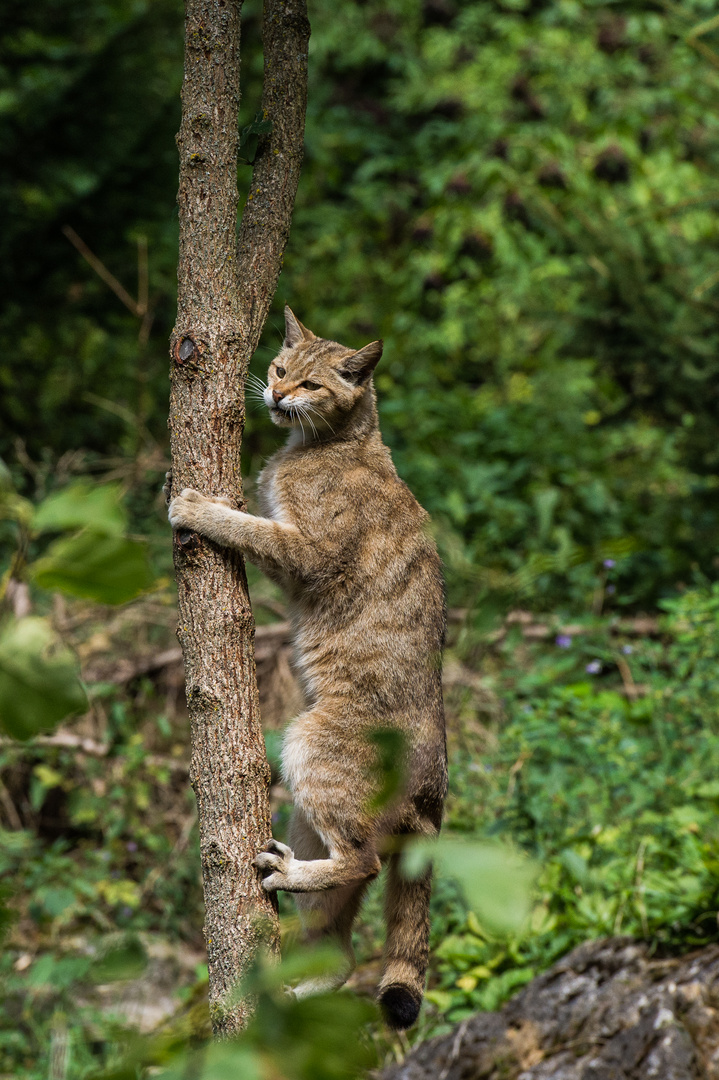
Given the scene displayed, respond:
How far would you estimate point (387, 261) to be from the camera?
9.74 meters

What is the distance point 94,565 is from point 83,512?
4 cm

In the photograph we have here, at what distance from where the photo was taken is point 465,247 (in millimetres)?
9164

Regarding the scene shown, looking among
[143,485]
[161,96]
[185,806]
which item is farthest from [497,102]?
[185,806]

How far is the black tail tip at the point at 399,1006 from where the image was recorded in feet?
7.19

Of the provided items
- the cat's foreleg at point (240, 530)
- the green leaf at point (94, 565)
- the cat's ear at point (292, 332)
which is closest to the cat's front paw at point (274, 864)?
the cat's foreleg at point (240, 530)

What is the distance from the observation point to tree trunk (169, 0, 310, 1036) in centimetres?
196

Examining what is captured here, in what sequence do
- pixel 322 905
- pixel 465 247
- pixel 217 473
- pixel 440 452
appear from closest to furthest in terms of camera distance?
pixel 217 473
pixel 322 905
pixel 440 452
pixel 465 247

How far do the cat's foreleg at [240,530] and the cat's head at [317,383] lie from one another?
50 cm

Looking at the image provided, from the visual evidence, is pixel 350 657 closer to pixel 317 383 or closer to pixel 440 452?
pixel 317 383

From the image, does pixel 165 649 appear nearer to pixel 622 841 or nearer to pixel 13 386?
pixel 13 386

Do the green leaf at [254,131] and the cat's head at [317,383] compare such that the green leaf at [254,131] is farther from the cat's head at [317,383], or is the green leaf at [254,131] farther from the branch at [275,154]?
the cat's head at [317,383]

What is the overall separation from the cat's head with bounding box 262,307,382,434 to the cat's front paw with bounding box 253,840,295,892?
1.40m

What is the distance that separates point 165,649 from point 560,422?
372cm

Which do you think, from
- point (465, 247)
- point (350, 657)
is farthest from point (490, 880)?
point (465, 247)
